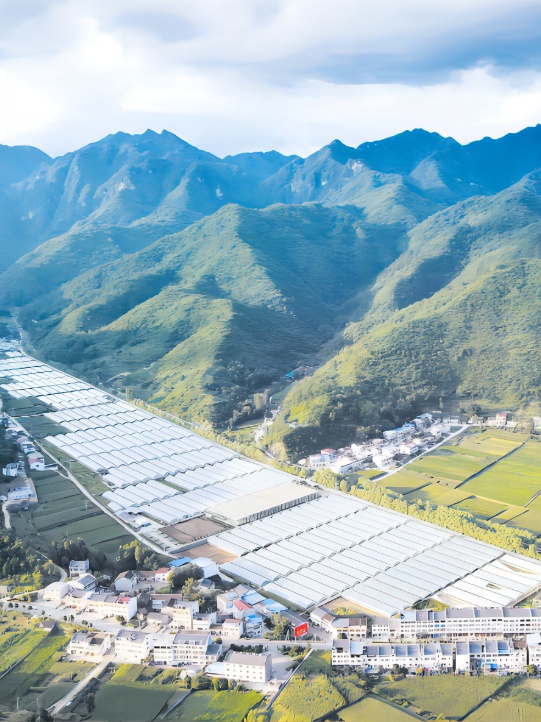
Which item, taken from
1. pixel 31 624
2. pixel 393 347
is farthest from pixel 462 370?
pixel 31 624

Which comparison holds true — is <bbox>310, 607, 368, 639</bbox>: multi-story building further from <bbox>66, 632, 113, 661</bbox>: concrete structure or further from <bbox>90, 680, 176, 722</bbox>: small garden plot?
<bbox>66, 632, 113, 661</bbox>: concrete structure

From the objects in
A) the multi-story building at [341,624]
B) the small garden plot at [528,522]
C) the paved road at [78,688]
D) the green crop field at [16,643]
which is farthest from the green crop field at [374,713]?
the small garden plot at [528,522]

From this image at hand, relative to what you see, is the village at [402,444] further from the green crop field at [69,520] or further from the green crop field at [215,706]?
the green crop field at [215,706]

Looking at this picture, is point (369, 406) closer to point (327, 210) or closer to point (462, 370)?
point (462, 370)

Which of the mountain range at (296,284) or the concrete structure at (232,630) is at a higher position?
the mountain range at (296,284)

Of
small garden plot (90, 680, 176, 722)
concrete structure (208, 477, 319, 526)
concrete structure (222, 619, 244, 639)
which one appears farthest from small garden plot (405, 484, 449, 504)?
small garden plot (90, 680, 176, 722)

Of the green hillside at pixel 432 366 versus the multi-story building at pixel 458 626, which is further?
the green hillside at pixel 432 366

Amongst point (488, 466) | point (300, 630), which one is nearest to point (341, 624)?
point (300, 630)
